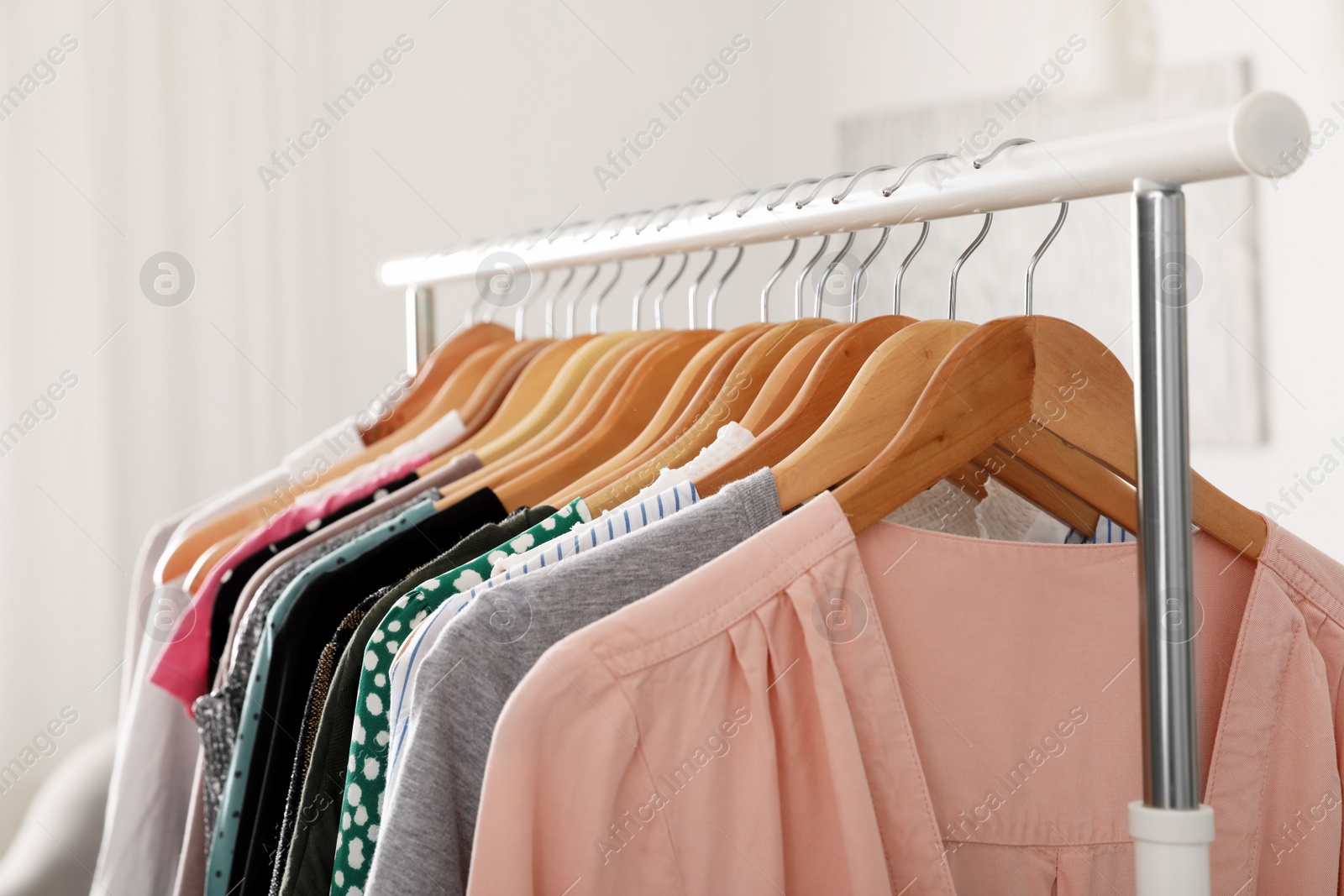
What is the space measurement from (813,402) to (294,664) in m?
0.43

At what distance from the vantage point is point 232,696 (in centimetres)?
93

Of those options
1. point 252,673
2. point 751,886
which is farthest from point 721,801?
point 252,673

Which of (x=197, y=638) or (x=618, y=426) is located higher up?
(x=618, y=426)

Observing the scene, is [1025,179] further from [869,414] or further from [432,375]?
[432,375]

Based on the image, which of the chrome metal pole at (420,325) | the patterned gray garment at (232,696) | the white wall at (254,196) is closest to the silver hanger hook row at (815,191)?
the patterned gray garment at (232,696)

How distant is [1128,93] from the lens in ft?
6.57

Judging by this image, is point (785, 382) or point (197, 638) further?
point (197, 638)

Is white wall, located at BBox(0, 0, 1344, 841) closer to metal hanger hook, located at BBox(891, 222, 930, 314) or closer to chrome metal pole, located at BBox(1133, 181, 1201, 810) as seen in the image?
metal hanger hook, located at BBox(891, 222, 930, 314)

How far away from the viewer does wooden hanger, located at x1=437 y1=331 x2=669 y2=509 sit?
3.29ft

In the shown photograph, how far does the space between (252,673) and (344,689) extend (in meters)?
0.14

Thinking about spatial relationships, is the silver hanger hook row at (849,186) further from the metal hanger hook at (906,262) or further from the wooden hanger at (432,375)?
the wooden hanger at (432,375)

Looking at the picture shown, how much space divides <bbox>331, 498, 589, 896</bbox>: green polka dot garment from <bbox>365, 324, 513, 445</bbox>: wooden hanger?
709 mm

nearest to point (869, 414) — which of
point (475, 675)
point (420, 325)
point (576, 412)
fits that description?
point (475, 675)

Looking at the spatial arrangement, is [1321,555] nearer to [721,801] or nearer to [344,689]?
[721,801]
